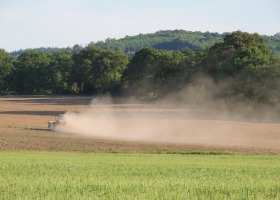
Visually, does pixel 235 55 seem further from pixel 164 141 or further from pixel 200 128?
pixel 164 141

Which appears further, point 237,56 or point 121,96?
→ point 121,96

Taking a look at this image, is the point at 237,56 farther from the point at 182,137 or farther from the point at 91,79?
the point at 91,79

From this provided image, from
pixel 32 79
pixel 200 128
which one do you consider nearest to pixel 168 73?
pixel 32 79

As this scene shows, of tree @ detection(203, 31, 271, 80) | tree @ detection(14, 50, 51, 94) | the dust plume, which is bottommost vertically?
the dust plume

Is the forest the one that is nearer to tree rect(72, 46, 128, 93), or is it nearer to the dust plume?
tree rect(72, 46, 128, 93)

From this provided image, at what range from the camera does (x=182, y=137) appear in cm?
5791

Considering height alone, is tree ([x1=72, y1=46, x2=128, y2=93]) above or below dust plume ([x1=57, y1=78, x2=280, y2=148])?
above

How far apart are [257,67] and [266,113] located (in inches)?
279

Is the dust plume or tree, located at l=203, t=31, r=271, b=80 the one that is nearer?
the dust plume

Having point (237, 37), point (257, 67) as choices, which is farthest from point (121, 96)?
point (257, 67)

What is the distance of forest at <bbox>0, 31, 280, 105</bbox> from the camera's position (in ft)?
297

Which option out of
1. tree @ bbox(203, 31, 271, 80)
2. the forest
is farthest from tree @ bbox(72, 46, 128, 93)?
tree @ bbox(203, 31, 271, 80)

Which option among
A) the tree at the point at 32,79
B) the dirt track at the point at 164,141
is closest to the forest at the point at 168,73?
the tree at the point at 32,79

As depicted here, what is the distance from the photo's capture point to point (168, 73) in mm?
153875
